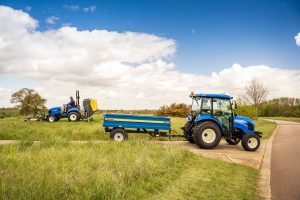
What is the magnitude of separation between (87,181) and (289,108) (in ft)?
268

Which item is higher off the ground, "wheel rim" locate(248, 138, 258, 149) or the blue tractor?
the blue tractor

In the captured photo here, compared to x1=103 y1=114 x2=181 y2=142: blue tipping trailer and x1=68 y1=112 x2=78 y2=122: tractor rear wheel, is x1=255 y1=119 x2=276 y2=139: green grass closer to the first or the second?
x1=103 y1=114 x2=181 y2=142: blue tipping trailer

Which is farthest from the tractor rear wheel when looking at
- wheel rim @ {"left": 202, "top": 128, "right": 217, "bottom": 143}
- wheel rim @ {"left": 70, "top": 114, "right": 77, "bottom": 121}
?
wheel rim @ {"left": 202, "top": 128, "right": 217, "bottom": 143}

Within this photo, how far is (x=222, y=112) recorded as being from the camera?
1210 centimetres

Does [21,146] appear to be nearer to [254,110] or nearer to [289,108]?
[254,110]

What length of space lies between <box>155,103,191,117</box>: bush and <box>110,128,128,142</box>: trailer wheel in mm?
29453

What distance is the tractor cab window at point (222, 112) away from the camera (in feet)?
39.7

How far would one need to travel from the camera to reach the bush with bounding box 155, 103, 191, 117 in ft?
137

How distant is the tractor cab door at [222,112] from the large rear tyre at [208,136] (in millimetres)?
511

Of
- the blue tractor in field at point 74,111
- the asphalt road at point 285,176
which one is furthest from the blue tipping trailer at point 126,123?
the blue tractor in field at point 74,111

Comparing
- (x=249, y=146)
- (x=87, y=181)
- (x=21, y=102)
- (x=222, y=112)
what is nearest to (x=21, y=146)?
(x=87, y=181)

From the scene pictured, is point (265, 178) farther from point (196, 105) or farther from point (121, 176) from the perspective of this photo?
point (196, 105)

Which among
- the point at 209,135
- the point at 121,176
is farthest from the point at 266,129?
the point at 121,176

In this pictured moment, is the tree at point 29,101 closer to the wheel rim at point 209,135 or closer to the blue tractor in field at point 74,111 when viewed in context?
the blue tractor in field at point 74,111
